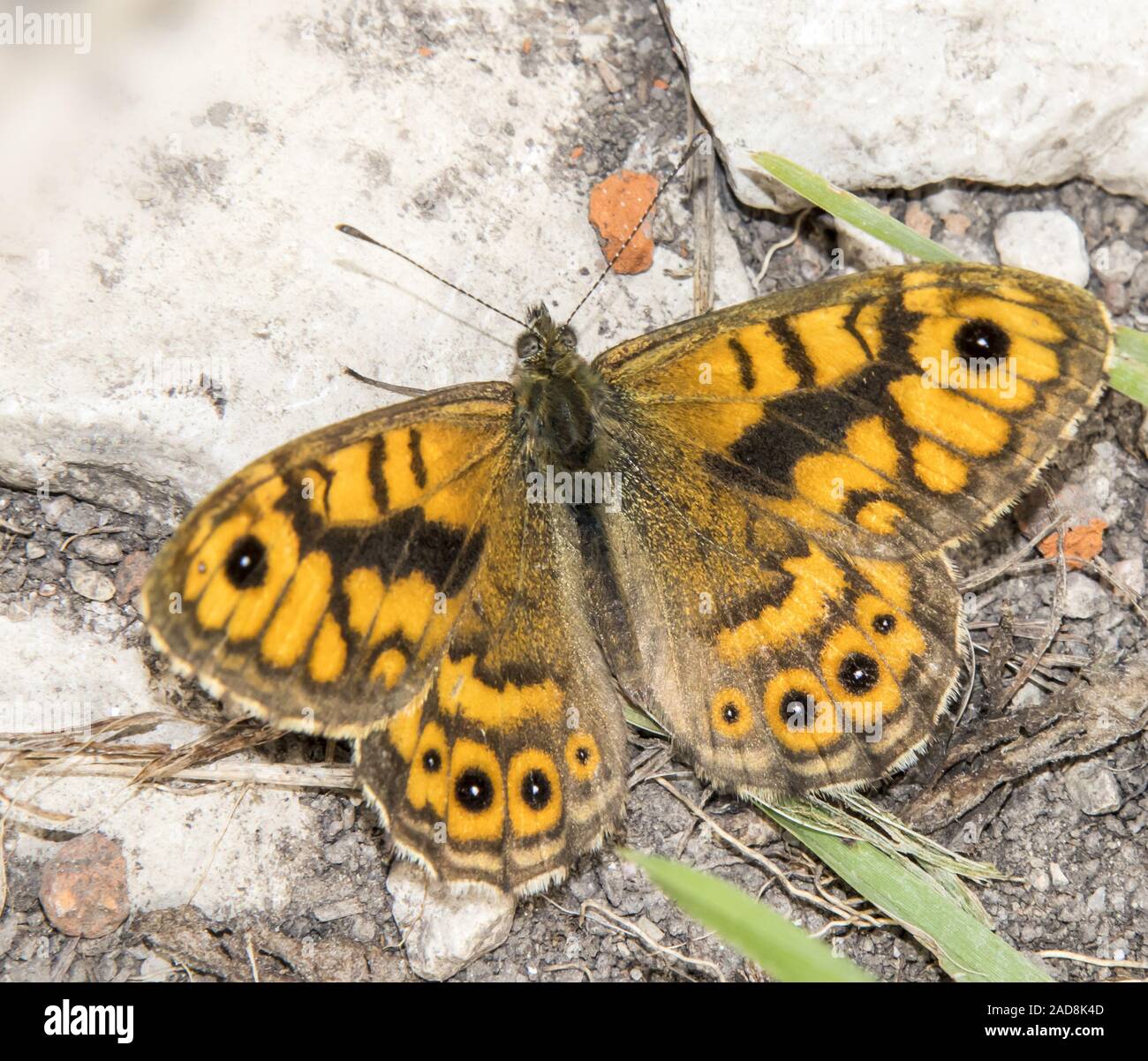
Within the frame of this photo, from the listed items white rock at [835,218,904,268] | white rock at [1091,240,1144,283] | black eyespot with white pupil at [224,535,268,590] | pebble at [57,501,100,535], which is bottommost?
black eyespot with white pupil at [224,535,268,590]

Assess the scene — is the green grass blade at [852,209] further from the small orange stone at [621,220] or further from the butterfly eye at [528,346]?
the butterfly eye at [528,346]

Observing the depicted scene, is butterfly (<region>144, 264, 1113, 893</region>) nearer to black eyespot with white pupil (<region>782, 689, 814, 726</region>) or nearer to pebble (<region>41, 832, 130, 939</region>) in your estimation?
black eyespot with white pupil (<region>782, 689, 814, 726</region>)

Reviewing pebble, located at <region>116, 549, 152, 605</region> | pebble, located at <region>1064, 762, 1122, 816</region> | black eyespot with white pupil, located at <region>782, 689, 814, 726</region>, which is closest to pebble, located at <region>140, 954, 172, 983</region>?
pebble, located at <region>116, 549, 152, 605</region>

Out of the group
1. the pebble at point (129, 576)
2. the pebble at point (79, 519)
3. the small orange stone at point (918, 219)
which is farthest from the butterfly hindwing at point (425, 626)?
the small orange stone at point (918, 219)

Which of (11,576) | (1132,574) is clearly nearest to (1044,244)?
(1132,574)

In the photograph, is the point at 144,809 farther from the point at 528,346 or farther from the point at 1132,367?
the point at 1132,367
